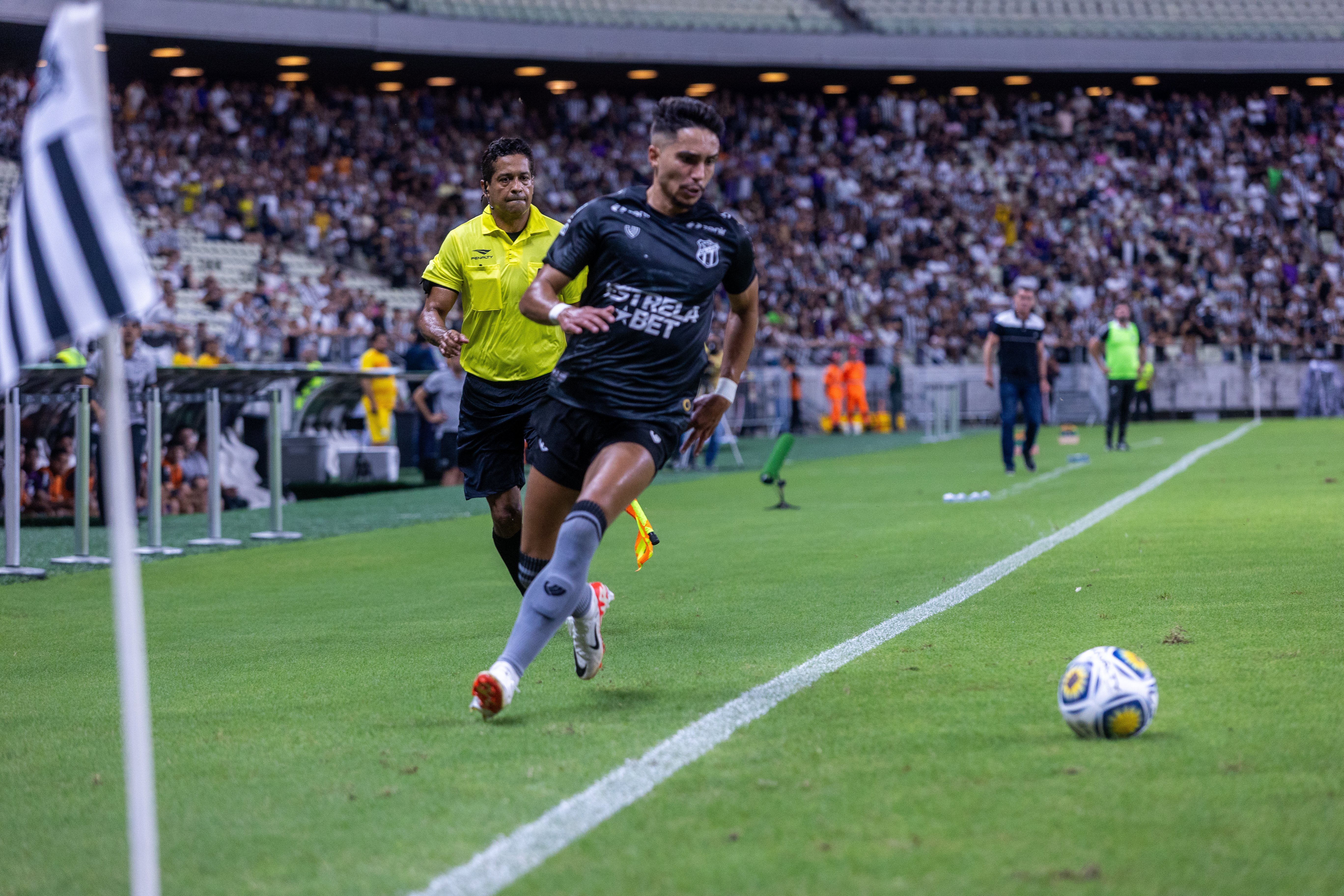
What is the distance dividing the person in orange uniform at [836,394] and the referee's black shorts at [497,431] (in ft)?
88.2

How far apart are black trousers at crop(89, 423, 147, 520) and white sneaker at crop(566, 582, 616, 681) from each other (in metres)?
9.87

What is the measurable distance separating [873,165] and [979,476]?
982 inches

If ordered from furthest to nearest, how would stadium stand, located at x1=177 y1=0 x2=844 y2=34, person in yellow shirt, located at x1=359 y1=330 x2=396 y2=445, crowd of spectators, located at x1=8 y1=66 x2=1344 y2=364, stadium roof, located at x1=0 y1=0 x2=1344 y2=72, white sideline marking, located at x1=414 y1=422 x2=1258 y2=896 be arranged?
stadium stand, located at x1=177 y1=0 x2=844 y2=34
stadium roof, located at x1=0 y1=0 x2=1344 y2=72
crowd of spectators, located at x1=8 y1=66 x2=1344 y2=364
person in yellow shirt, located at x1=359 y1=330 x2=396 y2=445
white sideline marking, located at x1=414 y1=422 x2=1258 y2=896

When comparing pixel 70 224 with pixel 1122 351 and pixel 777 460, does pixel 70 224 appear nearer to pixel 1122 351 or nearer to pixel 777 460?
pixel 777 460

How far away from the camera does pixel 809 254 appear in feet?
127

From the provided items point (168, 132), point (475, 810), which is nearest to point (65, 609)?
point (475, 810)

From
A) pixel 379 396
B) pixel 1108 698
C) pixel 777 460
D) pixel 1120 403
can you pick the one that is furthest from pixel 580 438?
pixel 1120 403

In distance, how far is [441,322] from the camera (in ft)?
22.8

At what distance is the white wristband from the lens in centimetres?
552

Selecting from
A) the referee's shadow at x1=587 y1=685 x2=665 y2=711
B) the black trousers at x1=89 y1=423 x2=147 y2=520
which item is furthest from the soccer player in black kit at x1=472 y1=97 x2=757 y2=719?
the black trousers at x1=89 y1=423 x2=147 y2=520

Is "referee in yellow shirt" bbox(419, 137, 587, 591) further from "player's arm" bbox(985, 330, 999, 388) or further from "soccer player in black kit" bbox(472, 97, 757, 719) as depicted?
"player's arm" bbox(985, 330, 999, 388)

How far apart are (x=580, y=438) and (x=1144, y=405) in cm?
3352

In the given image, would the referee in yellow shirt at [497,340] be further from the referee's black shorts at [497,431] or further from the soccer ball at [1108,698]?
the soccer ball at [1108,698]

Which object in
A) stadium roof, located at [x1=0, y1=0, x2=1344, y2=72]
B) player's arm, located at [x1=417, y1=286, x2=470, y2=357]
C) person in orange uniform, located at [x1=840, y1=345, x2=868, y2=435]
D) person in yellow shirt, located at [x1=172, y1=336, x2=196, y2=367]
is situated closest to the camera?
player's arm, located at [x1=417, y1=286, x2=470, y2=357]
